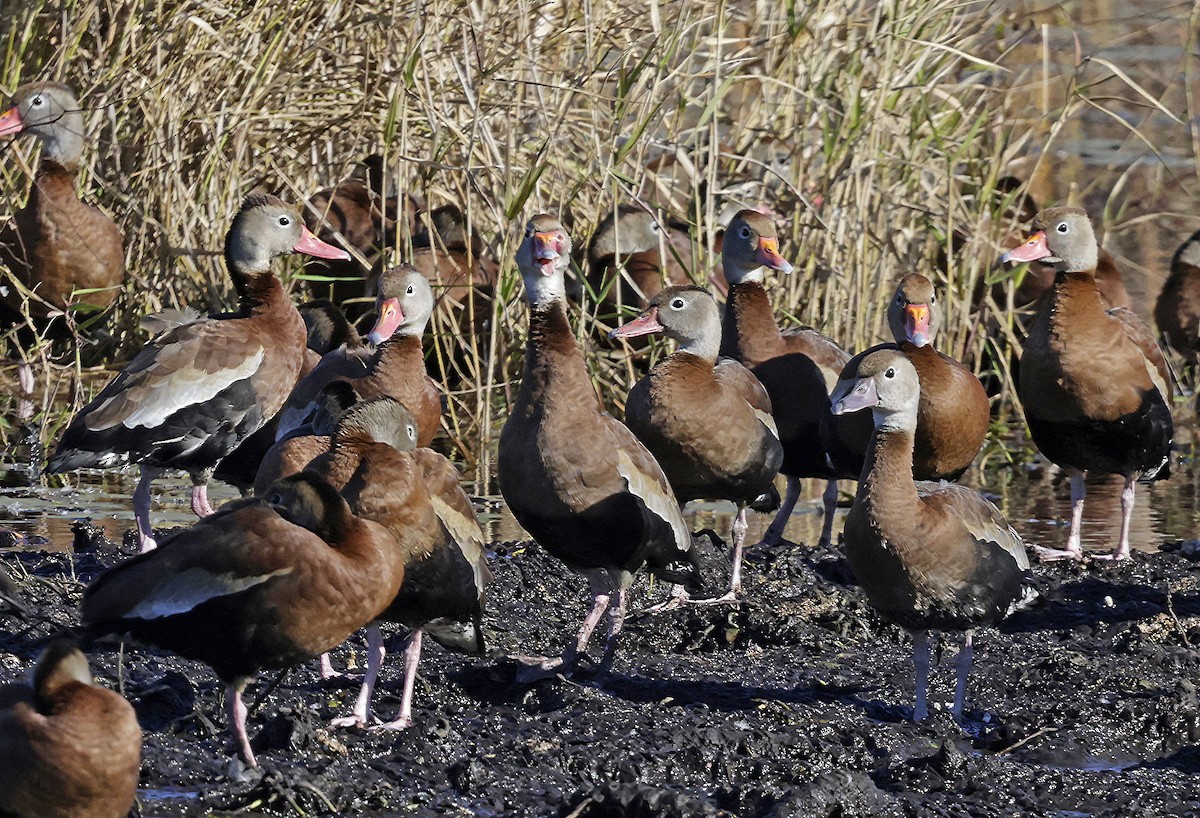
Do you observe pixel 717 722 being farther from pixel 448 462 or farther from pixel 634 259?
pixel 634 259

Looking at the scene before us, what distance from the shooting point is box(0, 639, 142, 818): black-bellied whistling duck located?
3689 millimetres

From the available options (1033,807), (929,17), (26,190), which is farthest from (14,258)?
(1033,807)

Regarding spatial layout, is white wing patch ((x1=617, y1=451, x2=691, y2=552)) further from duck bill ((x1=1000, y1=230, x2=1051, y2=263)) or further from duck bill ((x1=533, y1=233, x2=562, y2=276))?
duck bill ((x1=1000, y1=230, x2=1051, y2=263))

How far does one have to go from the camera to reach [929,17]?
357 inches

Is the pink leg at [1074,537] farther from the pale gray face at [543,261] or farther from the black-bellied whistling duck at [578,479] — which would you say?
the pale gray face at [543,261]

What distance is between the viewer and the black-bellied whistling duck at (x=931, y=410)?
7.09m

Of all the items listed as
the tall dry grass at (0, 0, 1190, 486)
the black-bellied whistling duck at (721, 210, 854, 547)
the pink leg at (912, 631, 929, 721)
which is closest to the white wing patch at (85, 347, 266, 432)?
the tall dry grass at (0, 0, 1190, 486)

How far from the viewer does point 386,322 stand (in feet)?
22.9

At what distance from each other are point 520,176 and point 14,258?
104 inches

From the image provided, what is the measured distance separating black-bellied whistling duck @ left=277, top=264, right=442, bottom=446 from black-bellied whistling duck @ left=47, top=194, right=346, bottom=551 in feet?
0.60

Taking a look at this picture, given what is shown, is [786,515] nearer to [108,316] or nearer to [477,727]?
[477,727]

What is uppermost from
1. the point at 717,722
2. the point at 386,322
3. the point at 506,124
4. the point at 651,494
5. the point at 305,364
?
the point at 506,124

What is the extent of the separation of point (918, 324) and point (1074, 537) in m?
1.19

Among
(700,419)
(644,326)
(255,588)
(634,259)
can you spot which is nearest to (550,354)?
(700,419)
